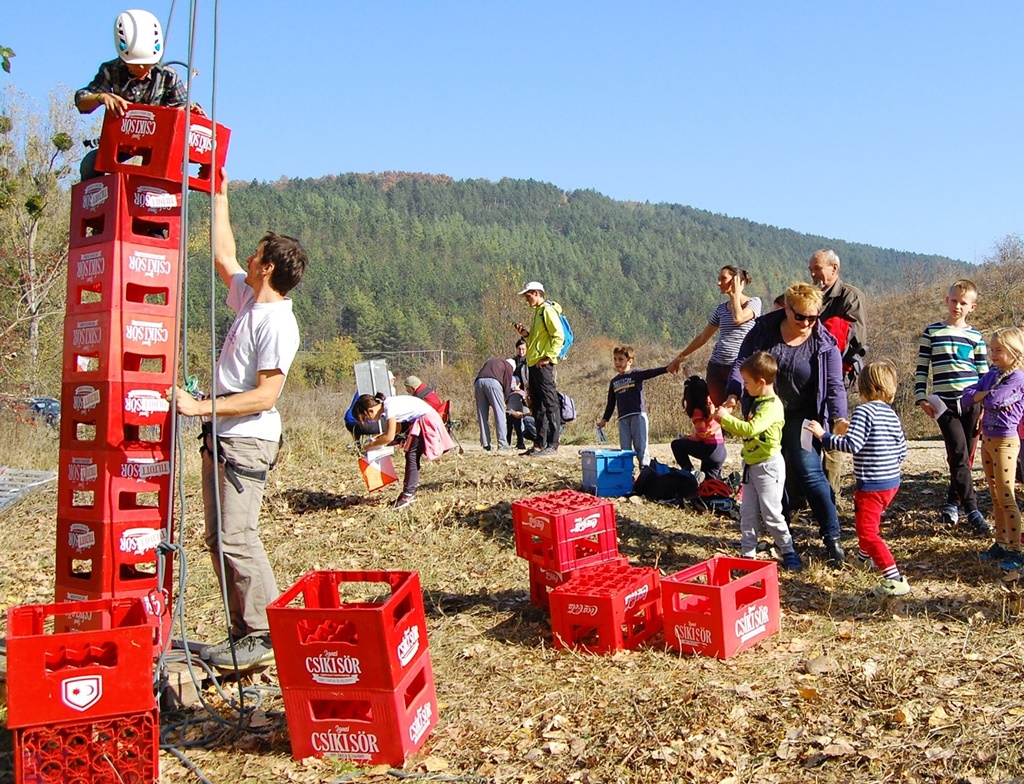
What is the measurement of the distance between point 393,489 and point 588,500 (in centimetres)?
418

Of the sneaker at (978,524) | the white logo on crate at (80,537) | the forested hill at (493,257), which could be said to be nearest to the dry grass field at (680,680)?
the sneaker at (978,524)

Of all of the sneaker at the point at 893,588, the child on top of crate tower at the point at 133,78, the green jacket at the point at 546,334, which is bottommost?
the sneaker at the point at 893,588

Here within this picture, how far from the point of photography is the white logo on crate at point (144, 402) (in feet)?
14.9

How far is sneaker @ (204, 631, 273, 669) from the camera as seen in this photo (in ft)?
15.4

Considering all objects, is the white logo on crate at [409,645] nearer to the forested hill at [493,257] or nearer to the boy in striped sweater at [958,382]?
the boy in striped sweater at [958,382]

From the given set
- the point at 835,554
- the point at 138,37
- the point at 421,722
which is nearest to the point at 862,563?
the point at 835,554

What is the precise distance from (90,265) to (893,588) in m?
4.90

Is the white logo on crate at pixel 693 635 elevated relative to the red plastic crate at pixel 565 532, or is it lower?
lower

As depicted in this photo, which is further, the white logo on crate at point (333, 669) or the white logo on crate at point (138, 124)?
the white logo on crate at point (138, 124)

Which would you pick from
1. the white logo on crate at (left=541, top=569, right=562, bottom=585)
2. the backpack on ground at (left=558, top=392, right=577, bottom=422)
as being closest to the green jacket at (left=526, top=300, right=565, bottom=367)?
the backpack on ground at (left=558, top=392, right=577, bottom=422)

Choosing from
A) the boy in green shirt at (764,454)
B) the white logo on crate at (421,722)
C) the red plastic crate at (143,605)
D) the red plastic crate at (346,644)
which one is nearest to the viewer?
the red plastic crate at (346,644)

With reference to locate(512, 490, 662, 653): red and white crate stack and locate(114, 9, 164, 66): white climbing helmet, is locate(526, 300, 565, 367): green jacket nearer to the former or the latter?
locate(512, 490, 662, 653): red and white crate stack

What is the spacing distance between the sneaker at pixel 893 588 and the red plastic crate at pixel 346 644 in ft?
10.5

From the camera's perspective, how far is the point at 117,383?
4488 mm
